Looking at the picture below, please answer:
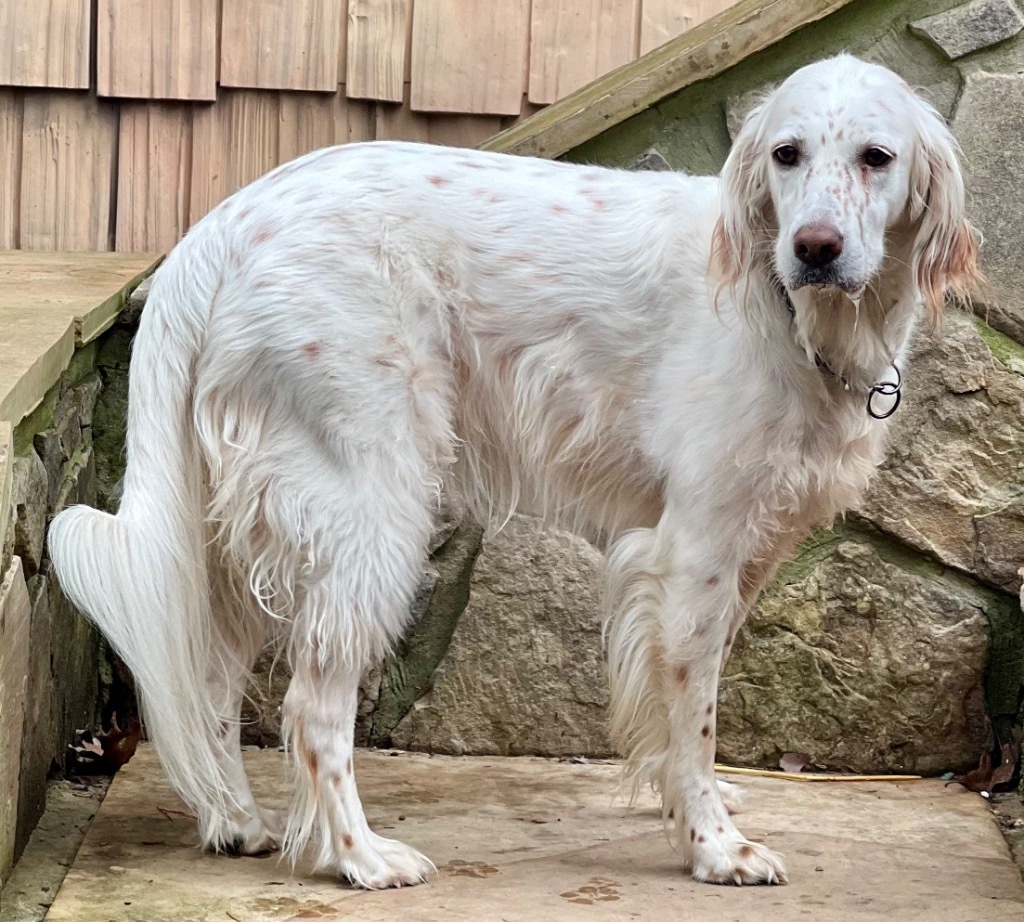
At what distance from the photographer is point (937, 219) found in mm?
2836

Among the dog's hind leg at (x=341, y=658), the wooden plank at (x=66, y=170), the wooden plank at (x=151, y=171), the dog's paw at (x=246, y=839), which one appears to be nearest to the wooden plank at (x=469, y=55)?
the wooden plank at (x=151, y=171)

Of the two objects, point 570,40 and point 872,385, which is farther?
point 570,40

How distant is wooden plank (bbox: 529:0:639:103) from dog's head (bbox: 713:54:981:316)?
1.34 meters

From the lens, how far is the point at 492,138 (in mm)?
3889

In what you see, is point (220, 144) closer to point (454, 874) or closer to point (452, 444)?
point (452, 444)

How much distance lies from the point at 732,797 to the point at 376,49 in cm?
220

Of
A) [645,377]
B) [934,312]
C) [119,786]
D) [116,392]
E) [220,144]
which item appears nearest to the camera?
[934,312]

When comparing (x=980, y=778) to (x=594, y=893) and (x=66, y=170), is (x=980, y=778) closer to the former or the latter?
(x=594, y=893)

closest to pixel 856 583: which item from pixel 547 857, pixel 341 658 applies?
pixel 547 857

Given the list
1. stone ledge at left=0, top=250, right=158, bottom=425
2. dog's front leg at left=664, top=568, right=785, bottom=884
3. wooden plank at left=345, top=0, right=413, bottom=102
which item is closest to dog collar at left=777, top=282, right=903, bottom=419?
dog's front leg at left=664, top=568, right=785, bottom=884

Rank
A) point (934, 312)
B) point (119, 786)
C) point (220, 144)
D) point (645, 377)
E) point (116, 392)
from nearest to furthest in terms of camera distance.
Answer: point (934, 312), point (645, 377), point (119, 786), point (116, 392), point (220, 144)

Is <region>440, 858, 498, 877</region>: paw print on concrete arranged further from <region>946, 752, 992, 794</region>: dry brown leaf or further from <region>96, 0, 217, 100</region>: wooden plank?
<region>96, 0, 217, 100</region>: wooden plank

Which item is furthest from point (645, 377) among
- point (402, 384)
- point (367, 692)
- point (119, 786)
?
point (119, 786)

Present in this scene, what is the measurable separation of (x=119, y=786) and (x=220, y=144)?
1.75m
